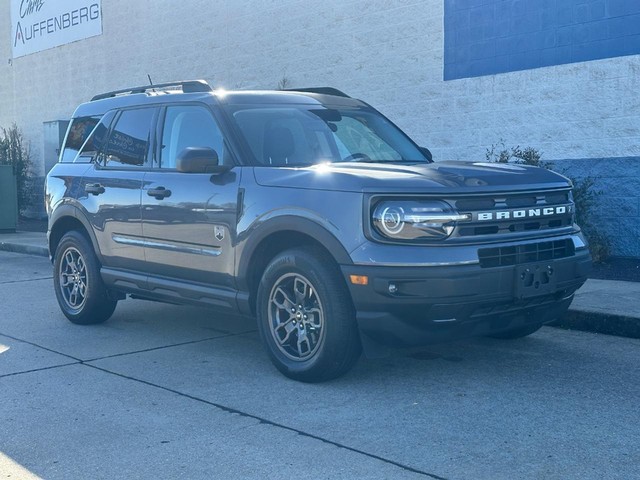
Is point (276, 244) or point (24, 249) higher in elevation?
point (276, 244)

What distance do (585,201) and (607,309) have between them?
337 centimetres

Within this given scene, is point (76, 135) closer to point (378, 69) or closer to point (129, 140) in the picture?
point (129, 140)

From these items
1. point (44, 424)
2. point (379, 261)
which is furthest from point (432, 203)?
point (44, 424)

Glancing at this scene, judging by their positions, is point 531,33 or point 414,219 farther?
point 531,33

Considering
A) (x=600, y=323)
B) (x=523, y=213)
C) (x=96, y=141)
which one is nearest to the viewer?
(x=523, y=213)

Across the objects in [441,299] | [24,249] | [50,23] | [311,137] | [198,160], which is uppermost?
[50,23]

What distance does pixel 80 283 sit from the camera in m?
7.73

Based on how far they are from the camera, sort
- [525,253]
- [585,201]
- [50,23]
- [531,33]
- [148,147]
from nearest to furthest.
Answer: [525,253], [148,147], [585,201], [531,33], [50,23]

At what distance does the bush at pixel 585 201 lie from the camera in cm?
1023

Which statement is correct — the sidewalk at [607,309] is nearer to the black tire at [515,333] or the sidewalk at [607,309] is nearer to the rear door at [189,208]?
the black tire at [515,333]

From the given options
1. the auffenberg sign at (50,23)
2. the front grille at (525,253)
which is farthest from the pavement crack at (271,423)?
the auffenberg sign at (50,23)

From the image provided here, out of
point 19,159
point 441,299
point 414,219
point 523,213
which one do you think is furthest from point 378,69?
point 19,159

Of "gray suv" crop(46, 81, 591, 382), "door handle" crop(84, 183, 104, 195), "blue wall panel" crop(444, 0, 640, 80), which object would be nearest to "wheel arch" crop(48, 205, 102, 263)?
"gray suv" crop(46, 81, 591, 382)

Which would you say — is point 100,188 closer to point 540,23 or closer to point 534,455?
point 534,455
